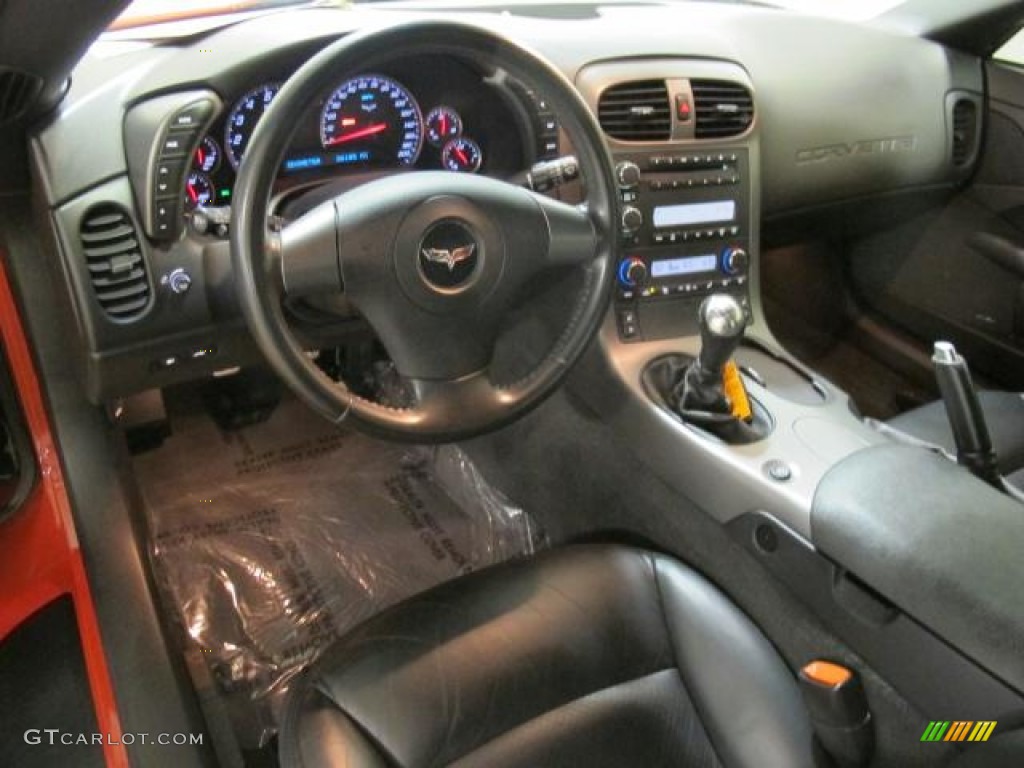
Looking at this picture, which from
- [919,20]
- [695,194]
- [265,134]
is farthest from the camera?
[919,20]

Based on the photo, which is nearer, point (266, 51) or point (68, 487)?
point (266, 51)

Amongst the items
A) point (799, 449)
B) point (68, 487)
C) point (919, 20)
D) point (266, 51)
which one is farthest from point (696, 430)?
point (919, 20)

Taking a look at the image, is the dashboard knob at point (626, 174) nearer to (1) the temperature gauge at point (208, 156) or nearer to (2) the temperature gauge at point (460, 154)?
(2) the temperature gauge at point (460, 154)

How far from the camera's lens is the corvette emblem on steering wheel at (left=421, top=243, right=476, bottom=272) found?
38.4 inches

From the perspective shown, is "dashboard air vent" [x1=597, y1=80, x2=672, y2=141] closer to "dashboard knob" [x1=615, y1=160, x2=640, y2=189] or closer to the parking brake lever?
"dashboard knob" [x1=615, y1=160, x2=640, y2=189]

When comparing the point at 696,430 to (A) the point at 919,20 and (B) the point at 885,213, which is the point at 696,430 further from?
(A) the point at 919,20

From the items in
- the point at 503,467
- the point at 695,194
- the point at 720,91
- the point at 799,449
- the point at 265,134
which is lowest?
the point at 503,467

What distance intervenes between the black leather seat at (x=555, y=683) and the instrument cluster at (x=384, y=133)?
562 millimetres

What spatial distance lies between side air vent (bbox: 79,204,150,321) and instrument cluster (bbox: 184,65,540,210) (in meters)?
0.08

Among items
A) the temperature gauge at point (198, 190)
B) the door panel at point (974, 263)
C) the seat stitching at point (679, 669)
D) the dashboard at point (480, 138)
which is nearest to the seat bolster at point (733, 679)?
the seat stitching at point (679, 669)

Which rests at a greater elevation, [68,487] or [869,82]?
[869,82]

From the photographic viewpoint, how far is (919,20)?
188 centimetres

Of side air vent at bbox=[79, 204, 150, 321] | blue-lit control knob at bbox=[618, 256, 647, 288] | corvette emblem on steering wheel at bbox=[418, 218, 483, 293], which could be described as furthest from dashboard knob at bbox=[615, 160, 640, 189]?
side air vent at bbox=[79, 204, 150, 321]

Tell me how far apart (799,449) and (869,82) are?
2.93ft
